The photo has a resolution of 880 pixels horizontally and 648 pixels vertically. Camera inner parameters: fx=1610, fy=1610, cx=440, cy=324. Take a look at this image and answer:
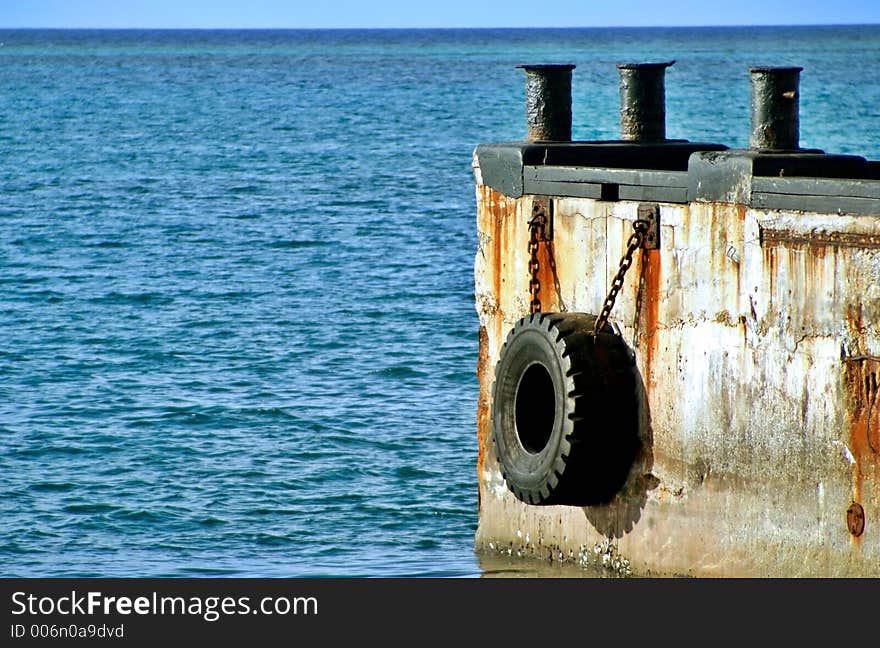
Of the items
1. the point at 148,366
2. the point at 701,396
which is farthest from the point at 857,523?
the point at 148,366

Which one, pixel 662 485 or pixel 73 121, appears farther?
pixel 73 121

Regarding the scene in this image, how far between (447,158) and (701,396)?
39702 millimetres

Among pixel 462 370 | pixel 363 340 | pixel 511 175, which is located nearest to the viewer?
pixel 511 175

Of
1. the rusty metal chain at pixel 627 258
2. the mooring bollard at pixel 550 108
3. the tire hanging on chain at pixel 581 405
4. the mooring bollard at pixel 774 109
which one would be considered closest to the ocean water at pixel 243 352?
the tire hanging on chain at pixel 581 405

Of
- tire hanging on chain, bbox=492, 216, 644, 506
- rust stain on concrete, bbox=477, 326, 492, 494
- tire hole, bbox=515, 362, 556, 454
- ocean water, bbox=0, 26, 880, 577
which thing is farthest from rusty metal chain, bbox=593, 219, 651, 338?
ocean water, bbox=0, 26, 880, 577

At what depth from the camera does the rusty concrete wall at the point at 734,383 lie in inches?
279

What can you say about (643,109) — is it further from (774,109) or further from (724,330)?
(724,330)

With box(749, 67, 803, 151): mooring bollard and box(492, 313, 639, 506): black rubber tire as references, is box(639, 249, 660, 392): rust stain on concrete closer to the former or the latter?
box(492, 313, 639, 506): black rubber tire

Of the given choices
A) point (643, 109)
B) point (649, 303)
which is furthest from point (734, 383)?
point (643, 109)

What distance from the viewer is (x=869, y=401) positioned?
7000 millimetres

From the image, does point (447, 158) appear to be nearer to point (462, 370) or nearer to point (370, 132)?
point (370, 132)

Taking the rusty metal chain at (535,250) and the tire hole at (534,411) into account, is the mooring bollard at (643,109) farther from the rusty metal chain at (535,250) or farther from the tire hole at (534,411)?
the tire hole at (534,411)

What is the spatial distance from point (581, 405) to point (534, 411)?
2.29ft

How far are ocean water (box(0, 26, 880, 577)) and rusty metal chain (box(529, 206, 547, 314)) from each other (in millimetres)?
2079
